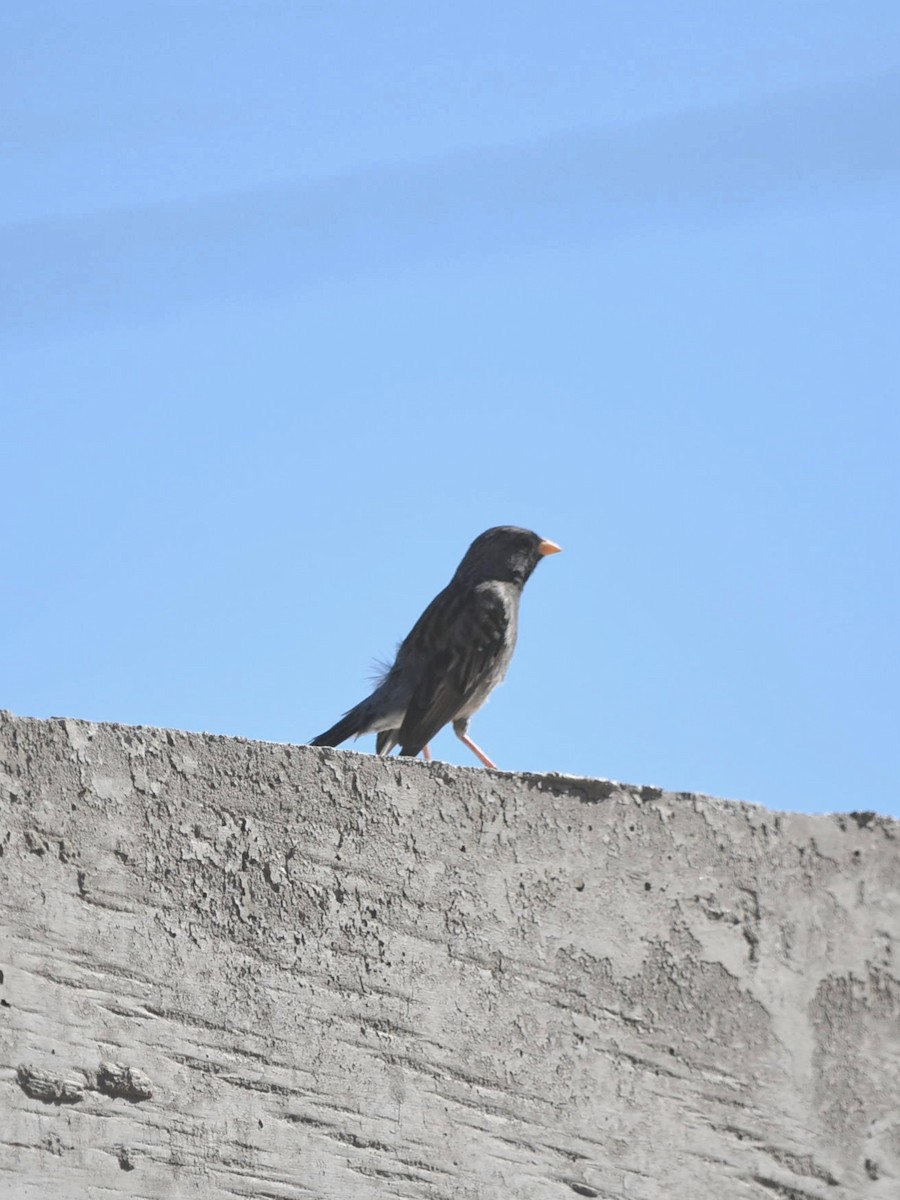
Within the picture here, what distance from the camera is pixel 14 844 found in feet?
7.22

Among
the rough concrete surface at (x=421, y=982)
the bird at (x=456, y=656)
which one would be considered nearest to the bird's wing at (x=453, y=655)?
the bird at (x=456, y=656)

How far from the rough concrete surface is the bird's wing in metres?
3.69

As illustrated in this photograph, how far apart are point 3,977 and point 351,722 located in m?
4.18

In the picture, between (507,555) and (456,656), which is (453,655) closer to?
(456,656)

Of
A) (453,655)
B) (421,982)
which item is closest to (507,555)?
(453,655)

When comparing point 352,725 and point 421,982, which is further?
point 352,725

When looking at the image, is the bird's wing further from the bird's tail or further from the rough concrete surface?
the rough concrete surface

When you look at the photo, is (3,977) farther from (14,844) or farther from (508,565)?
(508,565)

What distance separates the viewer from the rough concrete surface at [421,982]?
Result: 220cm

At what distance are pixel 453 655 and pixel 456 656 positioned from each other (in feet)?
0.05

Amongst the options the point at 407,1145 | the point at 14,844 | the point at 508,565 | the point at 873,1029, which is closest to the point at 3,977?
the point at 14,844

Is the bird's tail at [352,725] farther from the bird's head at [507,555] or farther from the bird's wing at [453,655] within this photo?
the bird's head at [507,555]

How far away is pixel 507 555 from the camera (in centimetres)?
691

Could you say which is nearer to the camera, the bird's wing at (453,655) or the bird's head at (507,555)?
the bird's wing at (453,655)
